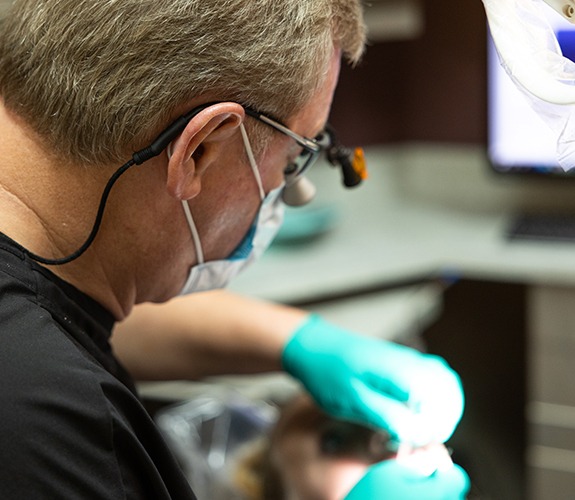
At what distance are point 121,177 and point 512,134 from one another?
1.80m

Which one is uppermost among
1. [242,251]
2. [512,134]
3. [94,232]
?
[94,232]

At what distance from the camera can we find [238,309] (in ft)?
4.67

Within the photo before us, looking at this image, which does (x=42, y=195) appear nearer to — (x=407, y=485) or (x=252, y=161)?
(x=252, y=161)

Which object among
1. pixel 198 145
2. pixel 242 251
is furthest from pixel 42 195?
pixel 242 251

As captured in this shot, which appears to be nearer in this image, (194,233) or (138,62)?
(138,62)

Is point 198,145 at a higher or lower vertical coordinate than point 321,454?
higher

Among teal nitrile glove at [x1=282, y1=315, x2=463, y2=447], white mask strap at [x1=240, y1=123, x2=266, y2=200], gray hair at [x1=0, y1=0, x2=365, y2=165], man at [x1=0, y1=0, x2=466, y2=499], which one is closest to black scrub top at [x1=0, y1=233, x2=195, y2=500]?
man at [x1=0, y1=0, x2=466, y2=499]

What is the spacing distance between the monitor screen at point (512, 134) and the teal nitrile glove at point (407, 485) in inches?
59.7

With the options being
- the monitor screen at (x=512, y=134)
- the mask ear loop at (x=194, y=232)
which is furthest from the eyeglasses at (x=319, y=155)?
the monitor screen at (x=512, y=134)

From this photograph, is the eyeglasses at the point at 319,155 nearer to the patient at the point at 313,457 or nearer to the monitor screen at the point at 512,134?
the patient at the point at 313,457

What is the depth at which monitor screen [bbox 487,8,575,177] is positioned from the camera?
239 cm

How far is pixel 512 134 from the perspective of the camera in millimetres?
2445

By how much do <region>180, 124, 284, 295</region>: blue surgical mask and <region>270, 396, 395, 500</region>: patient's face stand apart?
28 centimetres

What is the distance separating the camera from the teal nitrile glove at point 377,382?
1159 mm
